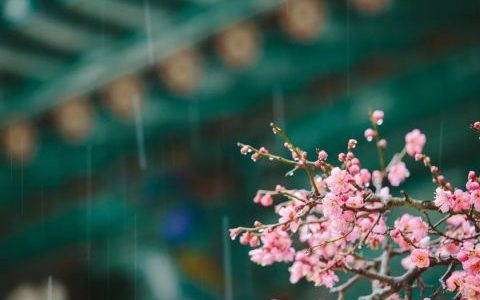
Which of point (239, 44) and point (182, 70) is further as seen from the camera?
point (182, 70)

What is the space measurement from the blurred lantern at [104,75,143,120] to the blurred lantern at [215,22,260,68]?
0.95m

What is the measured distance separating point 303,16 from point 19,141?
352cm

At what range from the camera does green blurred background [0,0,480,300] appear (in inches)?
267

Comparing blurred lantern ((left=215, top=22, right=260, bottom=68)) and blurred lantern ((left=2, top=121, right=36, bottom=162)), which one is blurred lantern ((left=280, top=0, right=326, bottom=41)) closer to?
blurred lantern ((left=215, top=22, right=260, bottom=68))

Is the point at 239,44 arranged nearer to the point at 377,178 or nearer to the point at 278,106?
the point at 278,106

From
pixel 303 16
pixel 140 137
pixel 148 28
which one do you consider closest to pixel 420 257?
pixel 303 16

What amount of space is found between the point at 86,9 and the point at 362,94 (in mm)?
2818

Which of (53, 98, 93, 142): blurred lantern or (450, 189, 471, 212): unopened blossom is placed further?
(53, 98, 93, 142): blurred lantern

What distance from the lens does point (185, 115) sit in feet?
25.7

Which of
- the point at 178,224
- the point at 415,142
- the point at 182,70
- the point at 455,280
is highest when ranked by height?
the point at 182,70

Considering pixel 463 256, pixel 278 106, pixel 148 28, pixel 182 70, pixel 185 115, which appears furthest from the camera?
pixel 185 115

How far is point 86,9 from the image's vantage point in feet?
21.8

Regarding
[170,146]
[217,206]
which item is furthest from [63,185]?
[217,206]

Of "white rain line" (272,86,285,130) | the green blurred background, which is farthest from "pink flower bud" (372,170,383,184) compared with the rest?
"white rain line" (272,86,285,130)
